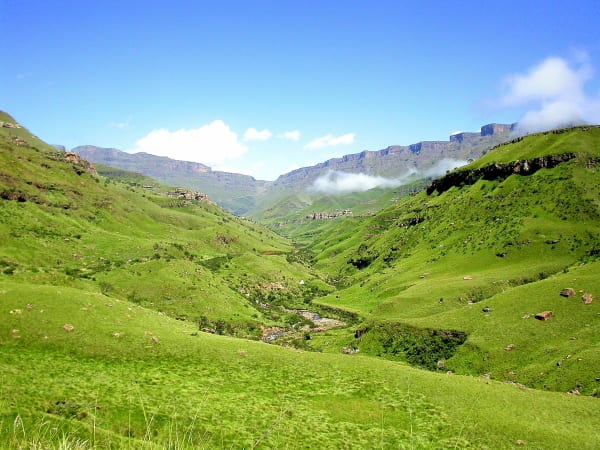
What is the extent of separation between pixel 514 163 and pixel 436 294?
100949mm

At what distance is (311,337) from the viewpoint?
104938 millimetres

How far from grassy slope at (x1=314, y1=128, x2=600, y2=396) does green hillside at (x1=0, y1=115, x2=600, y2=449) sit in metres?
0.51

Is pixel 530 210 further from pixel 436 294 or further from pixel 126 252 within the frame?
pixel 126 252

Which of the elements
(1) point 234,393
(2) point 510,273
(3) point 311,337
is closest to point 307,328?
(3) point 311,337

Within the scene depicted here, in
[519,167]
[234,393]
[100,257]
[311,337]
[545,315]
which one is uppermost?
[519,167]

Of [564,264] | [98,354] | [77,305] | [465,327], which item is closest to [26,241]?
[77,305]

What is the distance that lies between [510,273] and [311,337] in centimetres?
5632

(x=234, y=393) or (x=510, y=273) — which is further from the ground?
(x=234, y=393)

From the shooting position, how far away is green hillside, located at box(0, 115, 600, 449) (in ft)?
105

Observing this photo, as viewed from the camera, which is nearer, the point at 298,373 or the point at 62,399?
the point at 62,399

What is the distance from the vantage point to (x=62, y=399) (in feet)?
105

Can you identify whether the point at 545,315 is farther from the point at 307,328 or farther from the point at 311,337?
the point at 307,328

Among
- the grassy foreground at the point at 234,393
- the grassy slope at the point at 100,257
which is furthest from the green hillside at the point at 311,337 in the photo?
the grassy slope at the point at 100,257

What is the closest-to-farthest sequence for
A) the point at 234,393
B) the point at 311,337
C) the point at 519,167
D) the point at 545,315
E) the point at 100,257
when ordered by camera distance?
the point at 234,393, the point at 545,315, the point at 311,337, the point at 100,257, the point at 519,167
